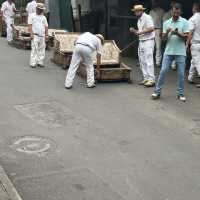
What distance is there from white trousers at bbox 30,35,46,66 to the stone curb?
26.6 feet

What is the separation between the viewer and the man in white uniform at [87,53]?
11188mm

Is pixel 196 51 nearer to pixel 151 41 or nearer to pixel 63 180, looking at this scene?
pixel 151 41

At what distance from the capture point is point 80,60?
11461 mm

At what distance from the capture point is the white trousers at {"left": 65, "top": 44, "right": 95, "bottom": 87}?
11.2 meters

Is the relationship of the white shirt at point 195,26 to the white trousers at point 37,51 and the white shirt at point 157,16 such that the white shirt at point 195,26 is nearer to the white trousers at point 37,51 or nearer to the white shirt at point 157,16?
the white shirt at point 157,16

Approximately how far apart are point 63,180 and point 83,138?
1.75 metres

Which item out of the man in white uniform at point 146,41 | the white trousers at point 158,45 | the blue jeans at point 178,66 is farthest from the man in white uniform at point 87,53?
the white trousers at point 158,45

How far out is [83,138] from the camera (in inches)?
312

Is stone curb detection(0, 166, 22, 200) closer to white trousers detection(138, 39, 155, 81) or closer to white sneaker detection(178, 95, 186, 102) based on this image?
white sneaker detection(178, 95, 186, 102)

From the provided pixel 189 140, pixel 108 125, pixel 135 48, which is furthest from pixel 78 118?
pixel 135 48

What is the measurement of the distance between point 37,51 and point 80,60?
2.62 metres

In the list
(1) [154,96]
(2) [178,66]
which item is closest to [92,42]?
(1) [154,96]

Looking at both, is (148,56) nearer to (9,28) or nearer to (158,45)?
(158,45)

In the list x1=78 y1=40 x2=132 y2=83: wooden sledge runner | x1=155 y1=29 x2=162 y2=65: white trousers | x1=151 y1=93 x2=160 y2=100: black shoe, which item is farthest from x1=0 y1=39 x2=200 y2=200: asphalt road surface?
x1=155 y1=29 x2=162 y2=65: white trousers
